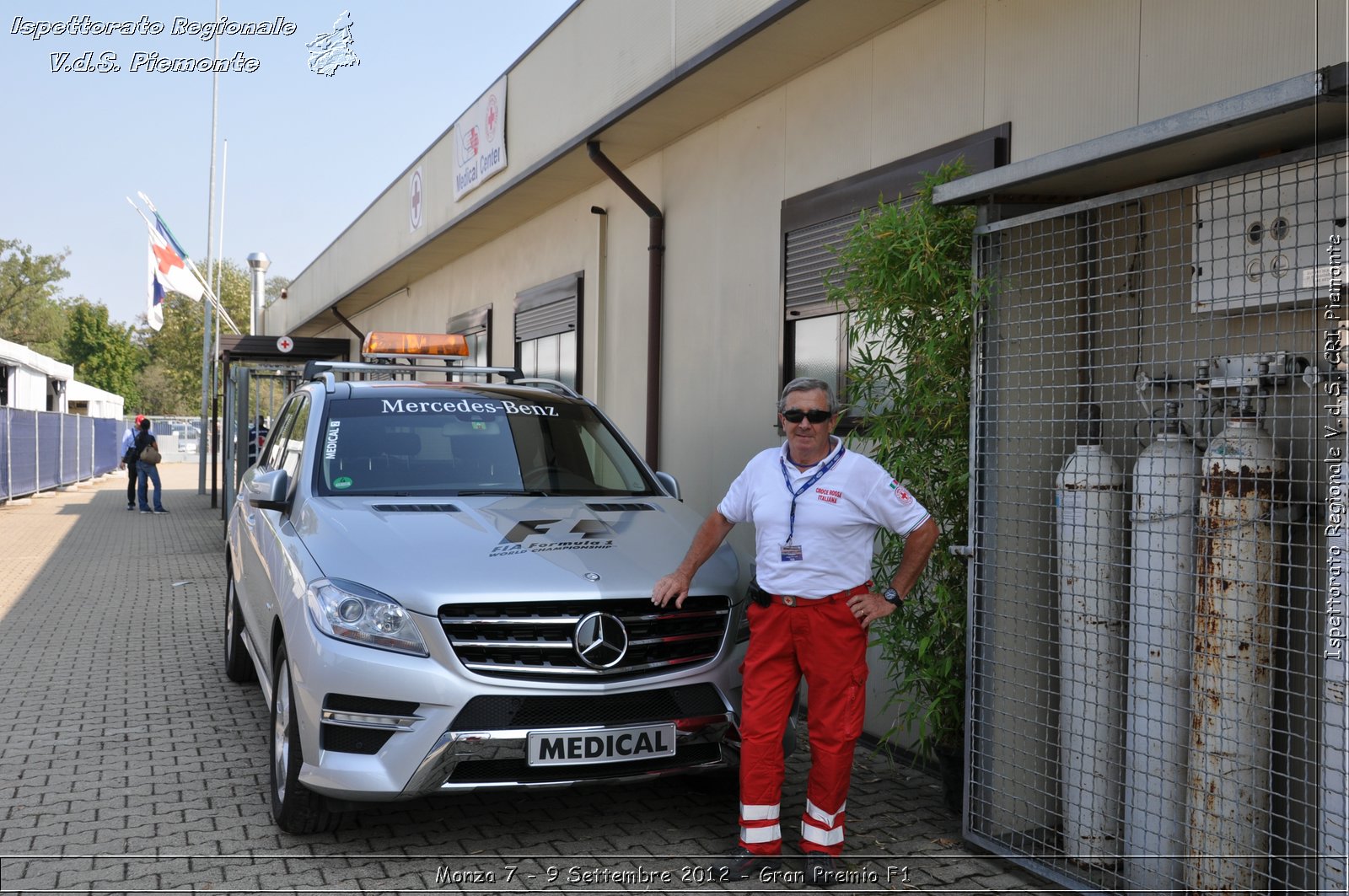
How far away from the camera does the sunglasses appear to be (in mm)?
4188

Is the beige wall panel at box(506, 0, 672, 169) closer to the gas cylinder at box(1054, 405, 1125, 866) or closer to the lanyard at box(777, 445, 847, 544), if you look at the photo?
the lanyard at box(777, 445, 847, 544)

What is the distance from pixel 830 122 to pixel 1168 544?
378 cm

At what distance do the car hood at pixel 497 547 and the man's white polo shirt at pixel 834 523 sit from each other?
0.47 meters

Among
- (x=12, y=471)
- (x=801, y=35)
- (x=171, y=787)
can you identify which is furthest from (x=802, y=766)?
(x=12, y=471)

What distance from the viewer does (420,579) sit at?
4.09 meters


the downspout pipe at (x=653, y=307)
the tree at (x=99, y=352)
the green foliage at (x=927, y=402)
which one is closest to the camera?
the green foliage at (x=927, y=402)

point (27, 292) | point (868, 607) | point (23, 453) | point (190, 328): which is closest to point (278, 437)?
point (868, 607)

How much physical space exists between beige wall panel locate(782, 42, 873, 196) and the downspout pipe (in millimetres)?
1939

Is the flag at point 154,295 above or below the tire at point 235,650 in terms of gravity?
above

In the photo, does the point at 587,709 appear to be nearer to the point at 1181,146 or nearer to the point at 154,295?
the point at 1181,146

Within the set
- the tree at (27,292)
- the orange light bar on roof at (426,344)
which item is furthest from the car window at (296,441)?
the tree at (27,292)

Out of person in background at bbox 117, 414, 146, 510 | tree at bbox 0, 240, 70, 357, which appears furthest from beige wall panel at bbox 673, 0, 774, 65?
tree at bbox 0, 240, 70, 357

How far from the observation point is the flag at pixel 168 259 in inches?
988

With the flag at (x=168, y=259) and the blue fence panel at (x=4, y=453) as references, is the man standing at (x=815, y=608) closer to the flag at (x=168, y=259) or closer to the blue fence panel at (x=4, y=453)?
the blue fence panel at (x=4, y=453)
